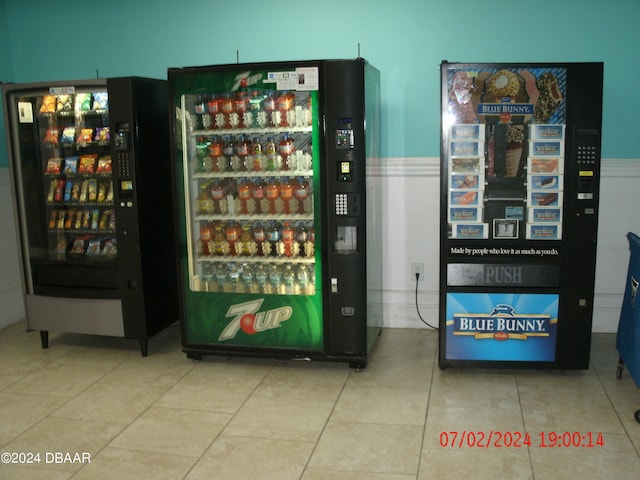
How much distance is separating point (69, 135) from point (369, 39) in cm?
240

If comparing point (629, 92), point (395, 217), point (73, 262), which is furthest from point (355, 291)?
point (629, 92)

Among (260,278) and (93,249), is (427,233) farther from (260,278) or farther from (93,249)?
(93,249)

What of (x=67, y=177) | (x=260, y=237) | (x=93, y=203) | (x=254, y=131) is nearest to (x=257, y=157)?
(x=254, y=131)

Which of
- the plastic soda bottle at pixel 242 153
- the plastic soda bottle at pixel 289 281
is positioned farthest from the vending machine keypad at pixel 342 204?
the plastic soda bottle at pixel 242 153

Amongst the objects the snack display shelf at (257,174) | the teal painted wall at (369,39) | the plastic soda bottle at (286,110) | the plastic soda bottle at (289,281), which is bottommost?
the plastic soda bottle at (289,281)

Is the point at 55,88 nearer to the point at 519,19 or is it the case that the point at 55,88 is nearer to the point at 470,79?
the point at 470,79

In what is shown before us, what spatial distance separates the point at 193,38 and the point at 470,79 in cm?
248

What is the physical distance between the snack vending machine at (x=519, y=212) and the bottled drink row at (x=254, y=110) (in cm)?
97

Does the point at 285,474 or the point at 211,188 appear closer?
the point at 285,474

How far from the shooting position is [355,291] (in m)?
4.12

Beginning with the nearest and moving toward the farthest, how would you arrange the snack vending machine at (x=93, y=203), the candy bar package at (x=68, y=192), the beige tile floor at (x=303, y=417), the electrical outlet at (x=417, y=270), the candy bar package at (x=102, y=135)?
the beige tile floor at (x=303, y=417) < the snack vending machine at (x=93, y=203) < the candy bar package at (x=102, y=135) < the candy bar package at (x=68, y=192) < the electrical outlet at (x=417, y=270)

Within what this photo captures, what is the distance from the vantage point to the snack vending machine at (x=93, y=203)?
4.38 metres

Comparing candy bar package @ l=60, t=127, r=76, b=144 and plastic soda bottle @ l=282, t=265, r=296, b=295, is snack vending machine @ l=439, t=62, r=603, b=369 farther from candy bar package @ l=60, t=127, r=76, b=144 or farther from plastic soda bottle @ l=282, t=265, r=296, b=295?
candy bar package @ l=60, t=127, r=76, b=144

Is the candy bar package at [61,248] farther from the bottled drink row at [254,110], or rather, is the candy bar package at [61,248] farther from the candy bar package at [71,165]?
the bottled drink row at [254,110]
